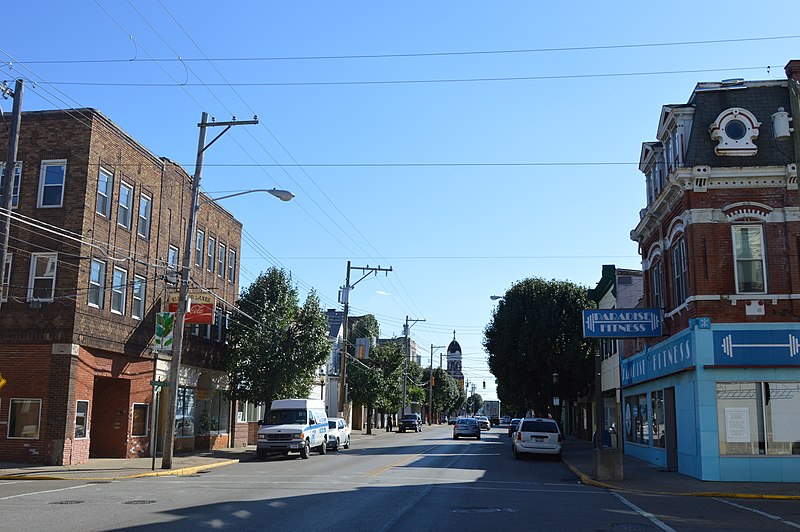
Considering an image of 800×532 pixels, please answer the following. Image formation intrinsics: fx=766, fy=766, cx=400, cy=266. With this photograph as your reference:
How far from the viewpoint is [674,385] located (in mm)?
24172

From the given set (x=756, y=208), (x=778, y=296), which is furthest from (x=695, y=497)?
(x=756, y=208)

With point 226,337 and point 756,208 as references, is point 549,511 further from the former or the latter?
point 226,337

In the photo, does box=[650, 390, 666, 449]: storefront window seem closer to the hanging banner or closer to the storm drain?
the storm drain

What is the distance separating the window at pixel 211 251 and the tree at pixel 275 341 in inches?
88.5

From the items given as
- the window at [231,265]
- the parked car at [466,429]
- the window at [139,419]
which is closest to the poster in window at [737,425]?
the window at [139,419]

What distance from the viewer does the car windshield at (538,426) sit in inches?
1257

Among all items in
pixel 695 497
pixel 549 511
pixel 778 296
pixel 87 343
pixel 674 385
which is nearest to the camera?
pixel 549 511

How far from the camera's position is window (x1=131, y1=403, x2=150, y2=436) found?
97.5 feet

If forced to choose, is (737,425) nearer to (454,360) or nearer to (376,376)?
(376,376)

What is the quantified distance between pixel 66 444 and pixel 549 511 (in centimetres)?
1712

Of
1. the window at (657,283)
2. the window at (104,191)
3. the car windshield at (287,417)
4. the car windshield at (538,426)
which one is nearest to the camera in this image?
the window at (657,283)

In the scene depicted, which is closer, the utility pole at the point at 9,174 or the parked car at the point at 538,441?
the utility pole at the point at 9,174

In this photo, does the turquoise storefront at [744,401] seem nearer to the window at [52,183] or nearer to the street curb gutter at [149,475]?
the street curb gutter at [149,475]

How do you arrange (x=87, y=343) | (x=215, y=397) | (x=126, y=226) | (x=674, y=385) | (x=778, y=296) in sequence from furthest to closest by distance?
(x=215, y=397), (x=126, y=226), (x=87, y=343), (x=674, y=385), (x=778, y=296)
